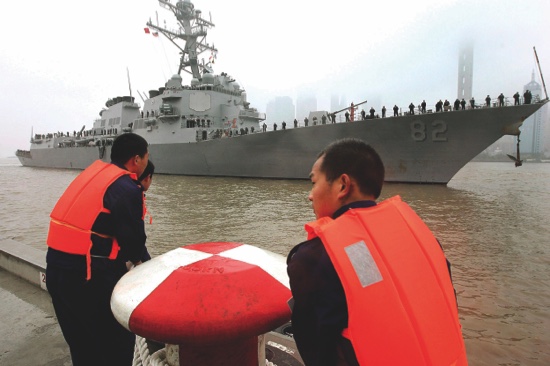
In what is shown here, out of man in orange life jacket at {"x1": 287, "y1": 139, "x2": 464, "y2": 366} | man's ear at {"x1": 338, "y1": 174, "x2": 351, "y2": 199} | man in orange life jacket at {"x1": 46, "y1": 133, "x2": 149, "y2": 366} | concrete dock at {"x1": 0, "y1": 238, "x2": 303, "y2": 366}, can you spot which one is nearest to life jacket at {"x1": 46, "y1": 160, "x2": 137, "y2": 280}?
man in orange life jacket at {"x1": 46, "y1": 133, "x2": 149, "y2": 366}

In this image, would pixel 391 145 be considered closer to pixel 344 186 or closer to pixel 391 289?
pixel 344 186

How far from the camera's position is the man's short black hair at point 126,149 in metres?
1.96

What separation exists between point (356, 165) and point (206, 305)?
2.61 feet

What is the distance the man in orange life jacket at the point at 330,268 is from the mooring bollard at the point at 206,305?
0.26 meters

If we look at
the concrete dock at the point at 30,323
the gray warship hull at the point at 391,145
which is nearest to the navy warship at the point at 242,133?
the gray warship hull at the point at 391,145

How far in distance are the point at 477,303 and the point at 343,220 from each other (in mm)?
4243

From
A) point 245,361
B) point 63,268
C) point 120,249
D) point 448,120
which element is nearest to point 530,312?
point 245,361

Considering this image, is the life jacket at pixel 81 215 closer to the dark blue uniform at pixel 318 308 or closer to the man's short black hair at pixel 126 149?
the man's short black hair at pixel 126 149

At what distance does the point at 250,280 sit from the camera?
139 centimetres

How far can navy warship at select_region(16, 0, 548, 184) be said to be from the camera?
15.7 meters

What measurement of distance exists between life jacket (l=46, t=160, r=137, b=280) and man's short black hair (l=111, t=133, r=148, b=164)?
0.57 feet

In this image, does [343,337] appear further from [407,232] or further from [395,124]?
[395,124]

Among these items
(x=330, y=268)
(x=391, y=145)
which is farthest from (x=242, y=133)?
(x=330, y=268)

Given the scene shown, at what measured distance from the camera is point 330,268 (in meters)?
0.97
